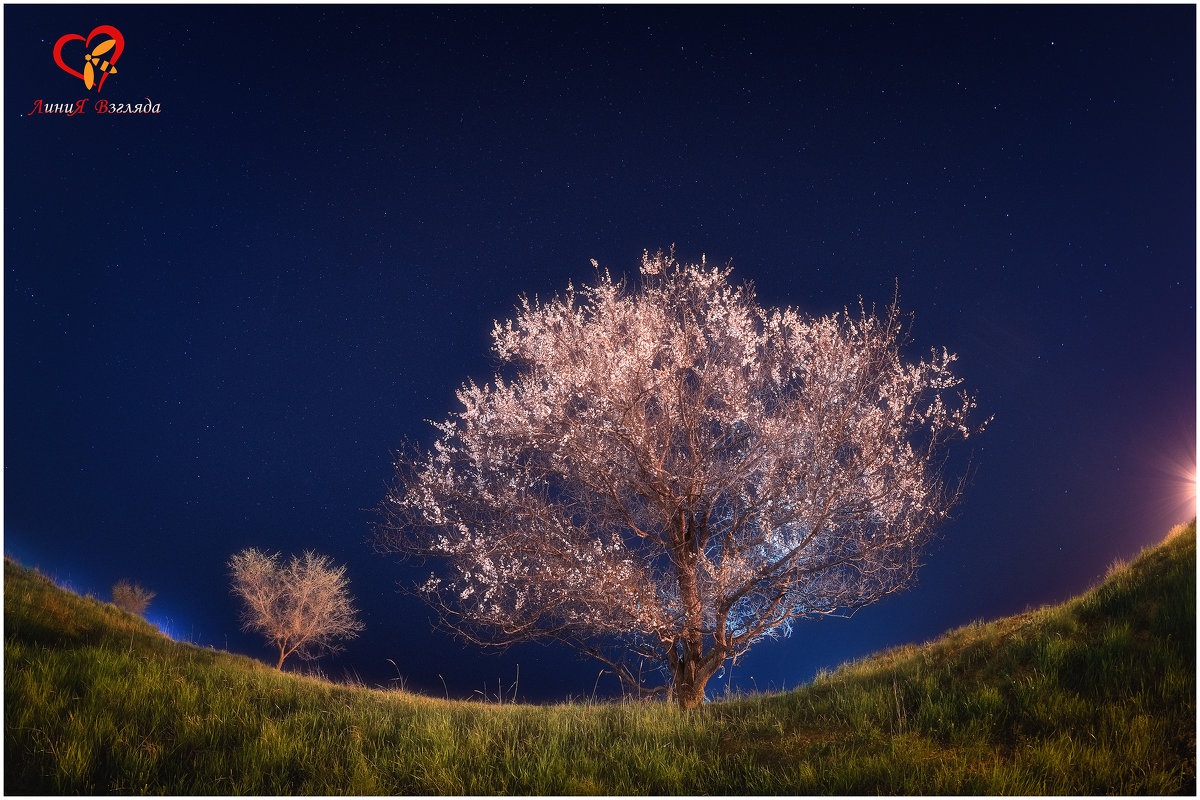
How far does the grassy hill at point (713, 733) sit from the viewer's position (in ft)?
13.9

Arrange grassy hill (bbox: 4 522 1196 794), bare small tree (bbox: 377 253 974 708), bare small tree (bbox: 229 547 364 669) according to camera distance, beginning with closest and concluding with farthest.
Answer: grassy hill (bbox: 4 522 1196 794), bare small tree (bbox: 377 253 974 708), bare small tree (bbox: 229 547 364 669)

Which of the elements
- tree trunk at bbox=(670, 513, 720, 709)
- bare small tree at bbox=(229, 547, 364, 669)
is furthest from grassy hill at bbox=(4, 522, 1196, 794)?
bare small tree at bbox=(229, 547, 364, 669)

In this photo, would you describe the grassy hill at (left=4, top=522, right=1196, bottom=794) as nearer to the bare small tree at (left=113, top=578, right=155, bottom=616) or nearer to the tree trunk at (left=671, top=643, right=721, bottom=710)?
the tree trunk at (left=671, top=643, right=721, bottom=710)

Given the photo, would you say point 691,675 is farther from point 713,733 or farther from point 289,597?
point 289,597

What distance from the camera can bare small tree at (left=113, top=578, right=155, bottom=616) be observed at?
42.2m

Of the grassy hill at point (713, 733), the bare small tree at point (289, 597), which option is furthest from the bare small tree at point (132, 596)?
the grassy hill at point (713, 733)

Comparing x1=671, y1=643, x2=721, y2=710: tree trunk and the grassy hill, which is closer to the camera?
the grassy hill

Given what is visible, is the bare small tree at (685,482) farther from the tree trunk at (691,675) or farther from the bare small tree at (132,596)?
the bare small tree at (132,596)

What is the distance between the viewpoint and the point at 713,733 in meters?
5.69

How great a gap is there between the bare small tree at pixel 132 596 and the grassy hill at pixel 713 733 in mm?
47117

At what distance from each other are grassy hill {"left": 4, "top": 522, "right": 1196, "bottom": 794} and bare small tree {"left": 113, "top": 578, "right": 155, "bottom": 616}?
155 feet

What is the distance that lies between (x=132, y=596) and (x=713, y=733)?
53200 mm

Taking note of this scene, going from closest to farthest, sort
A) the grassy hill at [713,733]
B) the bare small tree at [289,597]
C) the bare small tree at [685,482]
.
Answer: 1. the grassy hill at [713,733]
2. the bare small tree at [685,482]
3. the bare small tree at [289,597]

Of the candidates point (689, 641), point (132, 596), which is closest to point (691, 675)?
point (689, 641)
